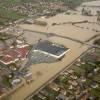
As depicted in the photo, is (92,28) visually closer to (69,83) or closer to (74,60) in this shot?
(74,60)

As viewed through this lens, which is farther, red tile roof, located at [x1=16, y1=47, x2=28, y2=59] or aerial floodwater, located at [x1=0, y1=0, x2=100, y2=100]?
red tile roof, located at [x1=16, y1=47, x2=28, y2=59]

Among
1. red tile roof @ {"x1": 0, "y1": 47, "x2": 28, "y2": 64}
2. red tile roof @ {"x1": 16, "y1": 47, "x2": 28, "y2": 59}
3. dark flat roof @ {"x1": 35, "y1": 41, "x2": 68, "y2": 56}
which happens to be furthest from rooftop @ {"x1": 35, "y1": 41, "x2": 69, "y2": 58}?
red tile roof @ {"x1": 0, "y1": 47, "x2": 28, "y2": 64}

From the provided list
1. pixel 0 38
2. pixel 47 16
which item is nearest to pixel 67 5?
pixel 47 16

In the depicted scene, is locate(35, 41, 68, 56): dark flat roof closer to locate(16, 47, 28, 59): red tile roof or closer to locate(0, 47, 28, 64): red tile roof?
locate(16, 47, 28, 59): red tile roof

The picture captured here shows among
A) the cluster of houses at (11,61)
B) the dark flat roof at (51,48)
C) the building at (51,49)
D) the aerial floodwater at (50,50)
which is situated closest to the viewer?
the aerial floodwater at (50,50)

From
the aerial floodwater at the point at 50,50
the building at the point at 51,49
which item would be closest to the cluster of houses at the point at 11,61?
the aerial floodwater at the point at 50,50

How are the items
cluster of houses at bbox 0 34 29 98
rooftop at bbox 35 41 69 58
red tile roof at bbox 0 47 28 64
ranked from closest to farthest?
cluster of houses at bbox 0 34 29 98, red tile roof at bbox 0 47 28 64, rooftop at bbox 35 41 69 58

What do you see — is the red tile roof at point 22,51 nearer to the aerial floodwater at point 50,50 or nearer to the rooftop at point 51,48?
the aerial floodwater at point 50,50

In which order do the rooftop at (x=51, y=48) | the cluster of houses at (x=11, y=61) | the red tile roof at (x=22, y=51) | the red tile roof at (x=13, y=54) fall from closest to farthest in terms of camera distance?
1. the cluster of houses at (x=11, y=61)
2. the red tile roof at (x=13, y=54)
3. the red tile roof at (x=22, y=51)
4. the rooftop at (x=51, y=48)

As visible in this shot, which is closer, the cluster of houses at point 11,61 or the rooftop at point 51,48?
the cluster of houses at point 11,61
